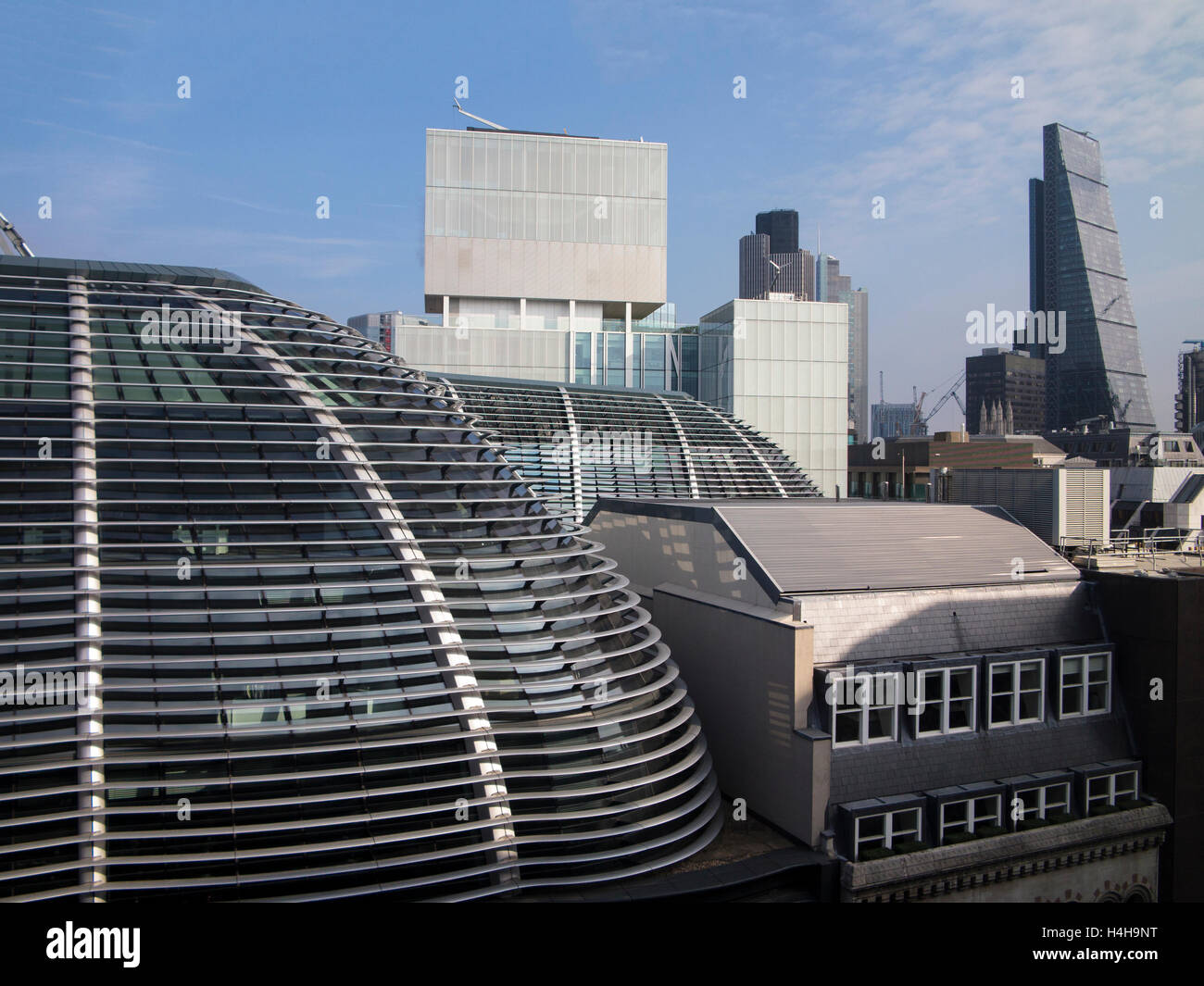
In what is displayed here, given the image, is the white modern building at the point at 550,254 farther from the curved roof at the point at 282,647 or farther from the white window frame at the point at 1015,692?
the white window frame at the point at 1015,692

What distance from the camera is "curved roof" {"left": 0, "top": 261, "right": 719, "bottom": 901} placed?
12.5m

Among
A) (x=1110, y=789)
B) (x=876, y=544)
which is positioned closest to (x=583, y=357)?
(x=876, y=544)

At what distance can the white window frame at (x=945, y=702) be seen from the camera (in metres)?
18.8

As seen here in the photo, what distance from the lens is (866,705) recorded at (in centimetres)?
1827

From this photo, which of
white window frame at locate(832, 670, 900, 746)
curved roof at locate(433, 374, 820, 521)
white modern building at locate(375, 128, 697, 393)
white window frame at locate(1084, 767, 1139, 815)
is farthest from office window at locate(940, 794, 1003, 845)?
white modern building at locate(375, 128, 697, 393)

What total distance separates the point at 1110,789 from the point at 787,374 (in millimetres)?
38169

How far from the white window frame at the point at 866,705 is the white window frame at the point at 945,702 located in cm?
52

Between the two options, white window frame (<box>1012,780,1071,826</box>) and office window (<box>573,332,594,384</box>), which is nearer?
white window frame (<box>1012,780,1071,826</box>)

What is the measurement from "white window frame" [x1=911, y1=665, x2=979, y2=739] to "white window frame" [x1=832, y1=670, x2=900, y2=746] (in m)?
0.52

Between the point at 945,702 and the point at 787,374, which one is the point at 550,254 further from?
the point at 945,702

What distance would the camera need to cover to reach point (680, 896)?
1474 centimetres

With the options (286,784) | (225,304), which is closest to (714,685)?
(286,784)

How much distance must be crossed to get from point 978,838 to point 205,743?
617 inches

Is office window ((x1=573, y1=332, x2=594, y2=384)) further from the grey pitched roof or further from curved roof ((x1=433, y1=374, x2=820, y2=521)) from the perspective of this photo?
the grey pitched roof
